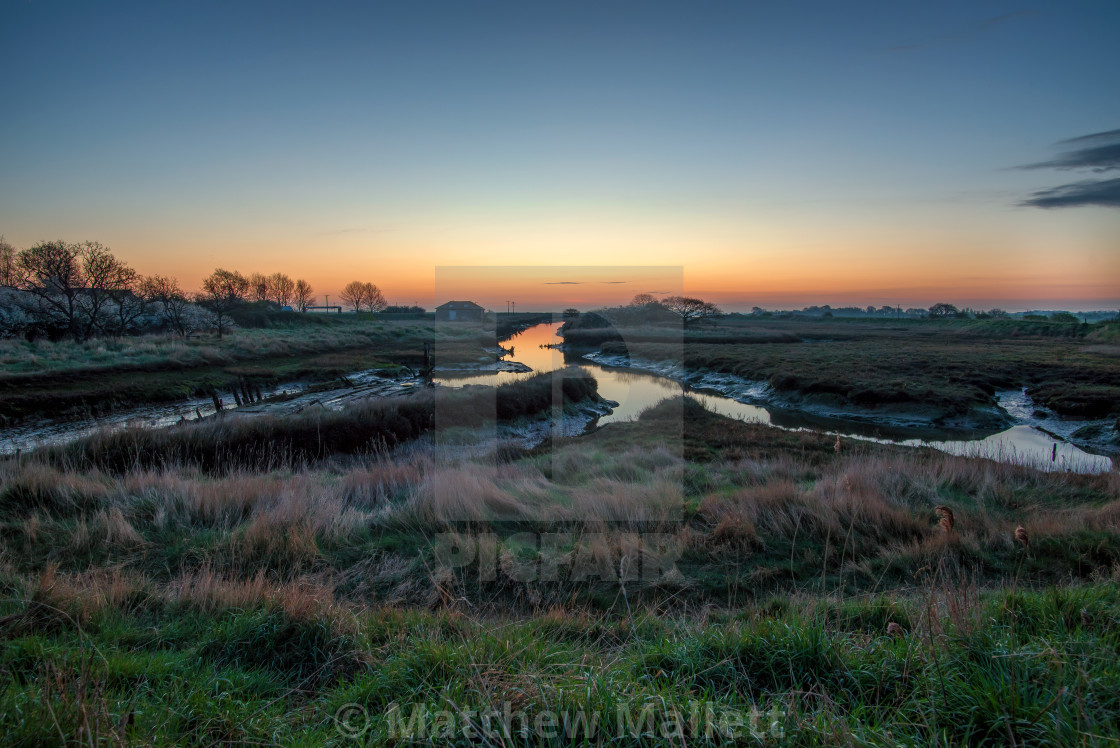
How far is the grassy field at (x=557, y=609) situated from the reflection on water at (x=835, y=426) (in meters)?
6.31

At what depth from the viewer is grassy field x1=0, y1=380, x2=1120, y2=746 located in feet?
7.38

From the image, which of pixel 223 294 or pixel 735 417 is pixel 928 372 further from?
pixel 223 294

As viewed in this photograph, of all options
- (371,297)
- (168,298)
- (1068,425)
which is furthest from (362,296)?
(1068,425)

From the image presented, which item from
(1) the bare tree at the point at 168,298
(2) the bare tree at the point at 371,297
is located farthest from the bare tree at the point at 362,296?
(1) the bare tree at the point at 168,298

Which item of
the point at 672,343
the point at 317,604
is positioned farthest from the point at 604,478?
the point at 672,343

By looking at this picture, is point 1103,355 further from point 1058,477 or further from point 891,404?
point 1058,477

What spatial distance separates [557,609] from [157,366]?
3563 centimetres

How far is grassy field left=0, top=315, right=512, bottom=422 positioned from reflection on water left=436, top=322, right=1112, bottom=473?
9.87 m

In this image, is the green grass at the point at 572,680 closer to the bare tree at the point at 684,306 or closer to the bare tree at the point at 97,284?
the bare tree at the point at 97,284

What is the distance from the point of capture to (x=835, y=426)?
78.7 feet

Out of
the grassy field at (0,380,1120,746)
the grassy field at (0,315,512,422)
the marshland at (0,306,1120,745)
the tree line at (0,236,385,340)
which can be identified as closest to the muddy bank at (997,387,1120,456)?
the grassy field at (0,380,1120,746)

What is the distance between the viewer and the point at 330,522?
6.40 metres

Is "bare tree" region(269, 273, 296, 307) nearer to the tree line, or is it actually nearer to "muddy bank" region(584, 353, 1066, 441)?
the tree line

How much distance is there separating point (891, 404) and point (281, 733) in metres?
29.9
